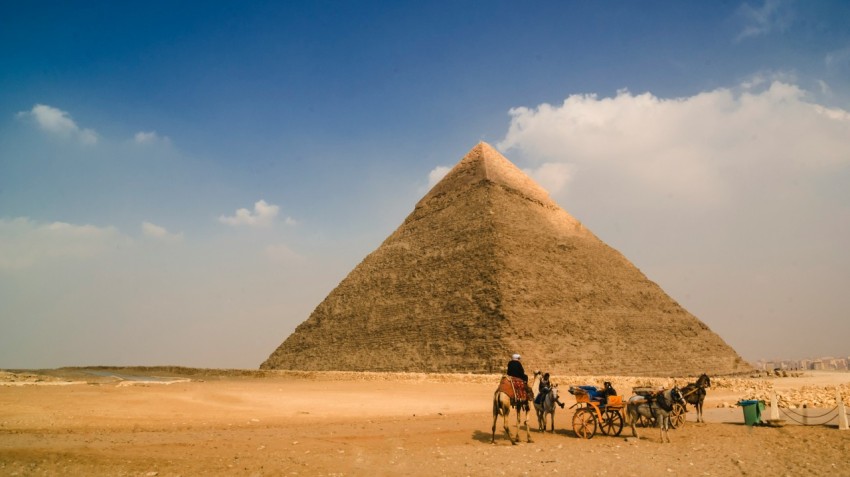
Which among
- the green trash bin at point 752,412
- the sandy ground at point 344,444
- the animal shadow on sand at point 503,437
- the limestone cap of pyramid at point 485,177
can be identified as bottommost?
the animal shadow on sand at point 503,437

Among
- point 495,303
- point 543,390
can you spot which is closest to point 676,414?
point 543,390

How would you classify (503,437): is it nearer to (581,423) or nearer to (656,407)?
(581,423)

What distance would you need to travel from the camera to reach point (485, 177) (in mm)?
51875

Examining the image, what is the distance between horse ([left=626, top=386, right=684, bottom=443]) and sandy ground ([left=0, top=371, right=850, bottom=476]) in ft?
1.16

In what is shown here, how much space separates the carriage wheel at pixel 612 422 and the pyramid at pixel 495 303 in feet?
73.1

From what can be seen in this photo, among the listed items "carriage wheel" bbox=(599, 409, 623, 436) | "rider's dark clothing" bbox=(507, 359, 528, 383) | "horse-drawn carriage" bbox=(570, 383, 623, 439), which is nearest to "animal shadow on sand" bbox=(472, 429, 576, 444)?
"horse-drawn carriage" bbox=(570, 383, 623, 439)

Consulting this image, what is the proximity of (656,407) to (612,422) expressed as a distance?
0.90 metres

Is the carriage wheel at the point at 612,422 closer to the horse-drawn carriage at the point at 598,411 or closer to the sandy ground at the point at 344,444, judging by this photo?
the horse-drawn carriage at the point at 598,411

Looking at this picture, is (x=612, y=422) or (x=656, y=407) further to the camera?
(x=612, y=422)

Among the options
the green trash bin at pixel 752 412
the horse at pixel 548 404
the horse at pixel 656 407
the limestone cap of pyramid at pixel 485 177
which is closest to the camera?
the horse at pixel 656 407

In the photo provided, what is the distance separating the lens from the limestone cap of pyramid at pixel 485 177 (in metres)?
53.1

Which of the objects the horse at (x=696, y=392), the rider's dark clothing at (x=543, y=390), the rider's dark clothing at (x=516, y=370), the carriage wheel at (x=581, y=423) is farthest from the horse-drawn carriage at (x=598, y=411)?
the horse at (x=696, y=392)

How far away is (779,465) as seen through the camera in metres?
7.95

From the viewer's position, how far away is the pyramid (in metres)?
37.3
